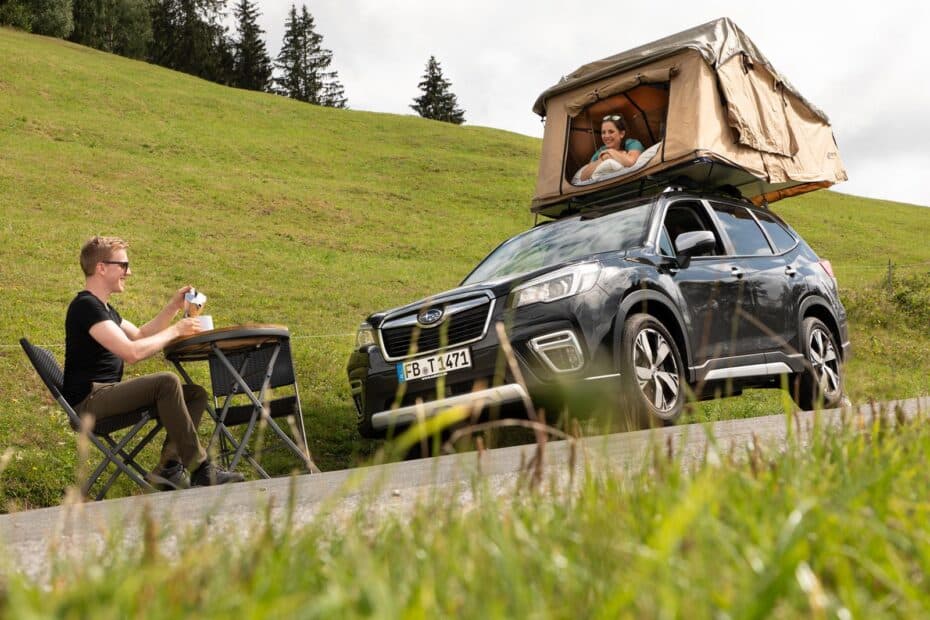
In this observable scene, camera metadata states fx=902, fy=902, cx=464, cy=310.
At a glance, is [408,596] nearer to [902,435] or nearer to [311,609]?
[311,609]

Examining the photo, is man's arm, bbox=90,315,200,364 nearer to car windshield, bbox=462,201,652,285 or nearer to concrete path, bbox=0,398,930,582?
concrete path, bbox=0,398,930,582

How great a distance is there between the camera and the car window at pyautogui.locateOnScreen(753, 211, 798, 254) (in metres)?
8.02

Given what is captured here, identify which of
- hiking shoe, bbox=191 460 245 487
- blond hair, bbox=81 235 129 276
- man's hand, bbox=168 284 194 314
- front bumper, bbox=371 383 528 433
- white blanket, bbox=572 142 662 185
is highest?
white blanket, bbox=572 142 662 185

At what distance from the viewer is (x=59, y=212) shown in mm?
21188

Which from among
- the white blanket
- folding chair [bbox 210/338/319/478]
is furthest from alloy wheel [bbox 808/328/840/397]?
folding chair [bbox 210/338/319/478]

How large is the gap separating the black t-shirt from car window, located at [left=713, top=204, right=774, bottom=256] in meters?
4.86

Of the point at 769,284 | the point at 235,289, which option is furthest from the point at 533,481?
the point at 235,289

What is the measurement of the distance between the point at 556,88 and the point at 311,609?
8448 mm

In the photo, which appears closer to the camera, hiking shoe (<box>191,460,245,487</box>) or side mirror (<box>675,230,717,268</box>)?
hiking shoe (<box>191,460,245,487</box>)

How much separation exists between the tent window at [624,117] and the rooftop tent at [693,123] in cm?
1

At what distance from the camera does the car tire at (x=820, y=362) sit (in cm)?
761

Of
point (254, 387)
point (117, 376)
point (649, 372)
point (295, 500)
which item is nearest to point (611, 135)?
point (649, 372)

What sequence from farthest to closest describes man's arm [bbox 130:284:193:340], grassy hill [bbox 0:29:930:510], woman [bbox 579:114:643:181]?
grassy hill [bbox 0:29:930:510] < woman [bbox 579:114:643:181] < man's arm [bbox 130:284:193:340]

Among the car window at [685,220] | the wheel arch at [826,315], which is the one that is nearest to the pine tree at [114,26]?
the car window at [685,220]
